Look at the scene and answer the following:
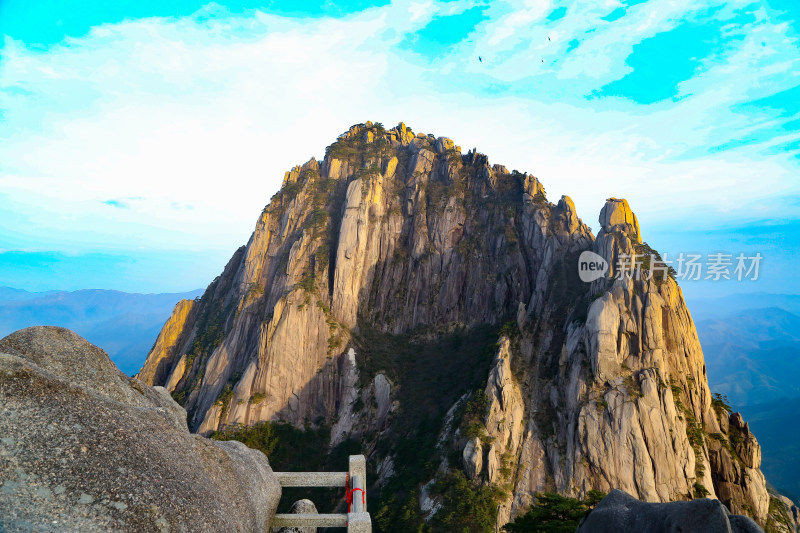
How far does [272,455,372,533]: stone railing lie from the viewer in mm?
11422

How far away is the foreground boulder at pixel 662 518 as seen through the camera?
8820 millimetres

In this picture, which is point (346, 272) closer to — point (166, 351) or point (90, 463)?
point (166, 351)

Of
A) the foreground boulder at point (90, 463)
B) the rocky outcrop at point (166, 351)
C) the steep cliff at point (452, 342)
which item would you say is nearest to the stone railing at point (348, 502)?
the foreground boulder at point (90, 463)

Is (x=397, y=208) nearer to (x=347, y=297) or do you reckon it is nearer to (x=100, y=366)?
(x=347, y=297)

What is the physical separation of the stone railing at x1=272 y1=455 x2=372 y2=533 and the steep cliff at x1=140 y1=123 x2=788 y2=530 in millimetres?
28241

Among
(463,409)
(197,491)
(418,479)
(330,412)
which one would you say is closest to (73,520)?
(197,491)

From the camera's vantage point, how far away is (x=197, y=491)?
816cm

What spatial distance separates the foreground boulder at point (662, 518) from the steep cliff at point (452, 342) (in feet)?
95.0

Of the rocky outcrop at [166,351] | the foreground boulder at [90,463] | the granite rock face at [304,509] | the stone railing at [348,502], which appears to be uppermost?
the foreground boulder at [90,463]
